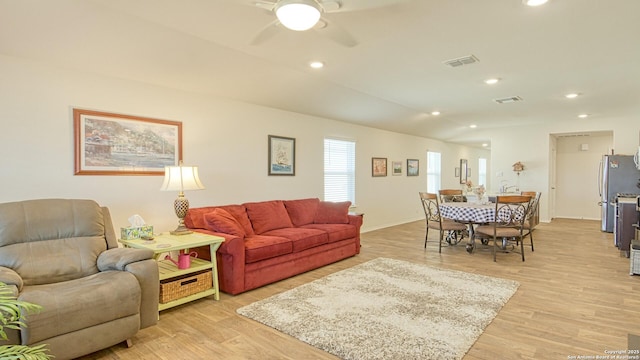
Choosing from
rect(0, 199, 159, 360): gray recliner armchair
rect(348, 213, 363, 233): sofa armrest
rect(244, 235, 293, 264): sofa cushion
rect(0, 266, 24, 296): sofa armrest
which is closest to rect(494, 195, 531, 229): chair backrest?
rect(348, 213, 363, 233): sofa armrest

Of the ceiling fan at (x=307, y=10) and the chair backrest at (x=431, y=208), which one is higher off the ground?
the ceiling fan at (x=307, y=10)

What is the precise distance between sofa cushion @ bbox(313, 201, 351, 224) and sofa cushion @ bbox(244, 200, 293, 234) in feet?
1.81

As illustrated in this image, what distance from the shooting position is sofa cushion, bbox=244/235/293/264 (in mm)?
3582

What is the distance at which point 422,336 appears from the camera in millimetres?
2600

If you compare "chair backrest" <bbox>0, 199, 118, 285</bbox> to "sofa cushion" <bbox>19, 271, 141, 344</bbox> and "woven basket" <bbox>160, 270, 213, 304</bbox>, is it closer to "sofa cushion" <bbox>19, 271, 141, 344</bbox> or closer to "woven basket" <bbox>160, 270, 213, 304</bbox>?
"sofa cushion" <bbox>19, 271, 141, 344</bbox>

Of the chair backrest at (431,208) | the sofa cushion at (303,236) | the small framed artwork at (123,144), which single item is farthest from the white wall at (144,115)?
the chair backrest at (431,208)

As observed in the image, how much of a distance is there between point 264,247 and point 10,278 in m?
2.02

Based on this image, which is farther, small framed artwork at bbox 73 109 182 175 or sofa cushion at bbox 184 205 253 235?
Result: sofa cushion at bbox 184 205 253 235

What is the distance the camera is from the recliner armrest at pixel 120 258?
8.66ft

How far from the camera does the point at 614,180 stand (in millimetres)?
6793

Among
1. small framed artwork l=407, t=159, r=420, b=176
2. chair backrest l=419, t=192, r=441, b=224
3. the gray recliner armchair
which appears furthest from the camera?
small framed artwork l=407, t=159, r=420, b=176

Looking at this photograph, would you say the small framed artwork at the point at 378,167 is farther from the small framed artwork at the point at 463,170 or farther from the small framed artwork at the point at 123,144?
the small framed artwork at the point at 463,170

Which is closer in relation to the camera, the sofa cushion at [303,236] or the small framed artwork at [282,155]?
the sofa cushion at [303,236]

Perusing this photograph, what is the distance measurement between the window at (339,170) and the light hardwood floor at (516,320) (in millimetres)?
1840
